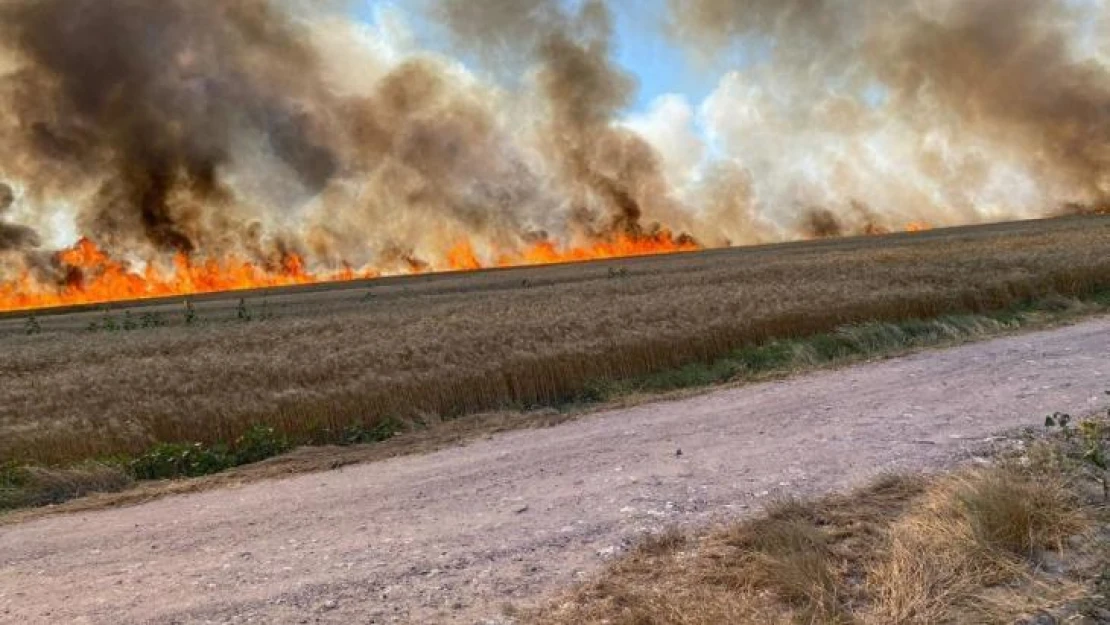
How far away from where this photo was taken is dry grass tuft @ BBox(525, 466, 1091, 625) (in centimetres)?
507

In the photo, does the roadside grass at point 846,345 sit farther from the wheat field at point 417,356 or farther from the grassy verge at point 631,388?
the wheat field at point 417,356

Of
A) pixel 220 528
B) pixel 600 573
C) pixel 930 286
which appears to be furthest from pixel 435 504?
pixel 930 286

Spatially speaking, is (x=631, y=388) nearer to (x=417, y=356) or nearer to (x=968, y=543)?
(x=417, y=356)

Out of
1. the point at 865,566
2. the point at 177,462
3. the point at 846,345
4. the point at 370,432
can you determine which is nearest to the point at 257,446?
the point at 177,462

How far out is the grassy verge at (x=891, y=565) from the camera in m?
5.03

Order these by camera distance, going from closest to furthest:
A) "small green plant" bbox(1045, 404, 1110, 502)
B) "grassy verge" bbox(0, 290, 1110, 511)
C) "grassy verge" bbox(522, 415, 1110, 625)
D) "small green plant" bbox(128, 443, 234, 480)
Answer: "grassy verge" bbox(522, 415, 1110, 625), "small green plant" bbox(1045, 404, 1110, 502), "grassy verge" bbox(0, 290, 1110, 511), "small green plant" bbox(128, 443, 234, 480)

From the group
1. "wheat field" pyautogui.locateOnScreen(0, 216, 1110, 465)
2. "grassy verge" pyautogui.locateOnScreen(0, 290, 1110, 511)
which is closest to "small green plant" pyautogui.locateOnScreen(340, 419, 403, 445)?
"grassy verge" pyautogui.locateOnScreen(0, 290, 1110, 511)

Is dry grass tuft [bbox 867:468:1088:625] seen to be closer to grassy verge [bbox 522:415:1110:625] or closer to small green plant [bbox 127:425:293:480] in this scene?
grassy verge [bbox 522:415:1110:625]

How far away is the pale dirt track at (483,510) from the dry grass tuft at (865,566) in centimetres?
69

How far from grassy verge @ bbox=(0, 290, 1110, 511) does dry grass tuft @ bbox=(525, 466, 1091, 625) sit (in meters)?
7.35

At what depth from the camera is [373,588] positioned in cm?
626

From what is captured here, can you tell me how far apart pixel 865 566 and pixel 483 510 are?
161 inches

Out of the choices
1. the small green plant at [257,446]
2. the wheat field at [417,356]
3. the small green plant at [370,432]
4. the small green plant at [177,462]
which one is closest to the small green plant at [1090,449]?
the wheat field at [417,356]

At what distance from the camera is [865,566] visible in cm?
577
